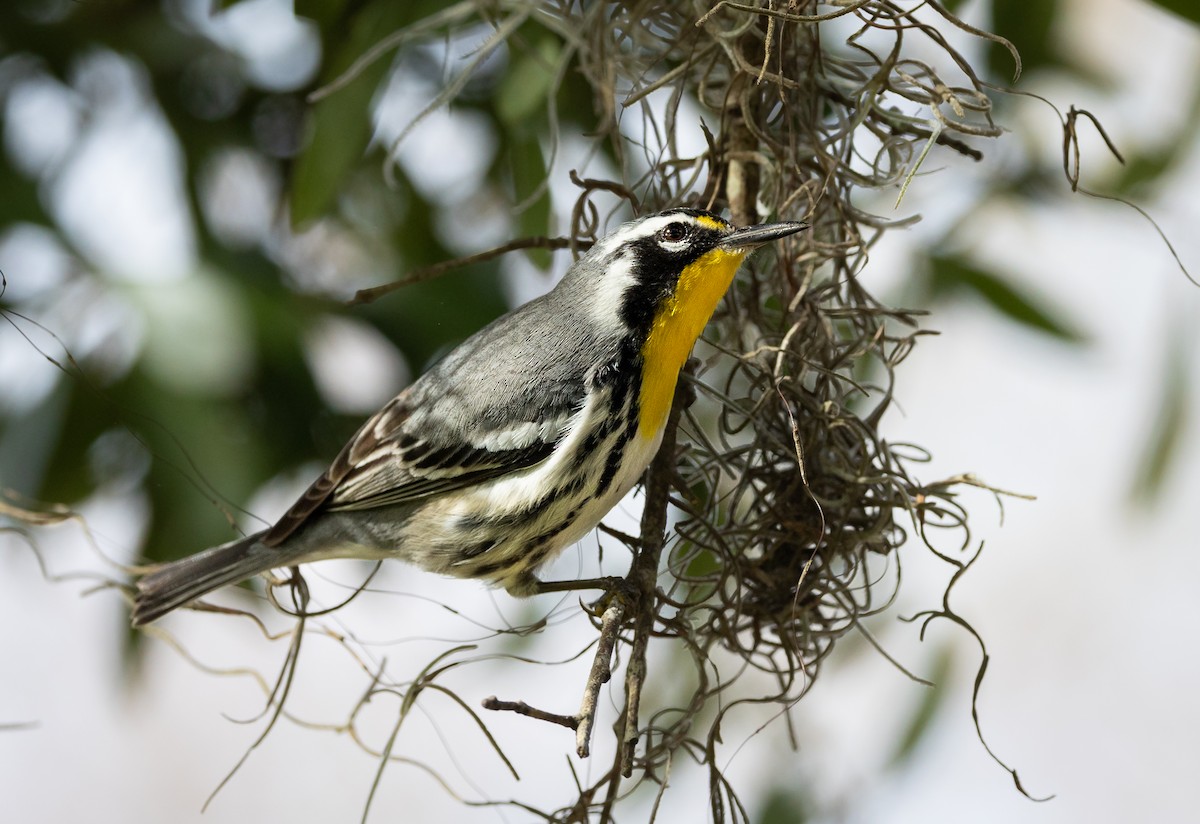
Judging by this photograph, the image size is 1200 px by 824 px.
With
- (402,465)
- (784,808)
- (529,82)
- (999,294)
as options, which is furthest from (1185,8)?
(784,808)

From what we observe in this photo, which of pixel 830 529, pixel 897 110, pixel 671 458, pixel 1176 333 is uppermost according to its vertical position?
pixel 897 110

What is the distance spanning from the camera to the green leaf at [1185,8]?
189 centimetres

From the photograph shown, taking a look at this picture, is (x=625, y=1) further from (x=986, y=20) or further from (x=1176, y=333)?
(x=1176, y=333)

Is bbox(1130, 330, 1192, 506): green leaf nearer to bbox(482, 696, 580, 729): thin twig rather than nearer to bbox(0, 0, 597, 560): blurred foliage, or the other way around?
bbox(0, 0, 597, 560): blurred foliage

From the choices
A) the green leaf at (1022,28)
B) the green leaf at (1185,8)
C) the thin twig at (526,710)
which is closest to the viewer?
the thin twig at (526,710)

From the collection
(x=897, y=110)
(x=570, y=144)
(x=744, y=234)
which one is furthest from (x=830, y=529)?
(x=570, y=144)

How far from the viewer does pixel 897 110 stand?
1902 mm

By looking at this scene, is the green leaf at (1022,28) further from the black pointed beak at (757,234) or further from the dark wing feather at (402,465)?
the dark wing feather at (402,465)

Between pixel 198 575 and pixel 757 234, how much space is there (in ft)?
3.77

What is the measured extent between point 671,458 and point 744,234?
375 mm

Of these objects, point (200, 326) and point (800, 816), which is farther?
point (800, 816)

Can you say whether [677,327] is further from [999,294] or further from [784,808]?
[784,808]

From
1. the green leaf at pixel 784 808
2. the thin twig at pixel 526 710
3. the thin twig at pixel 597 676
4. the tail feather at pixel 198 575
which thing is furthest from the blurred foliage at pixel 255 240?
the green leaf at pixel 784 808

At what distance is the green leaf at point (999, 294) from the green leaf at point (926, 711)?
30.1 inches
